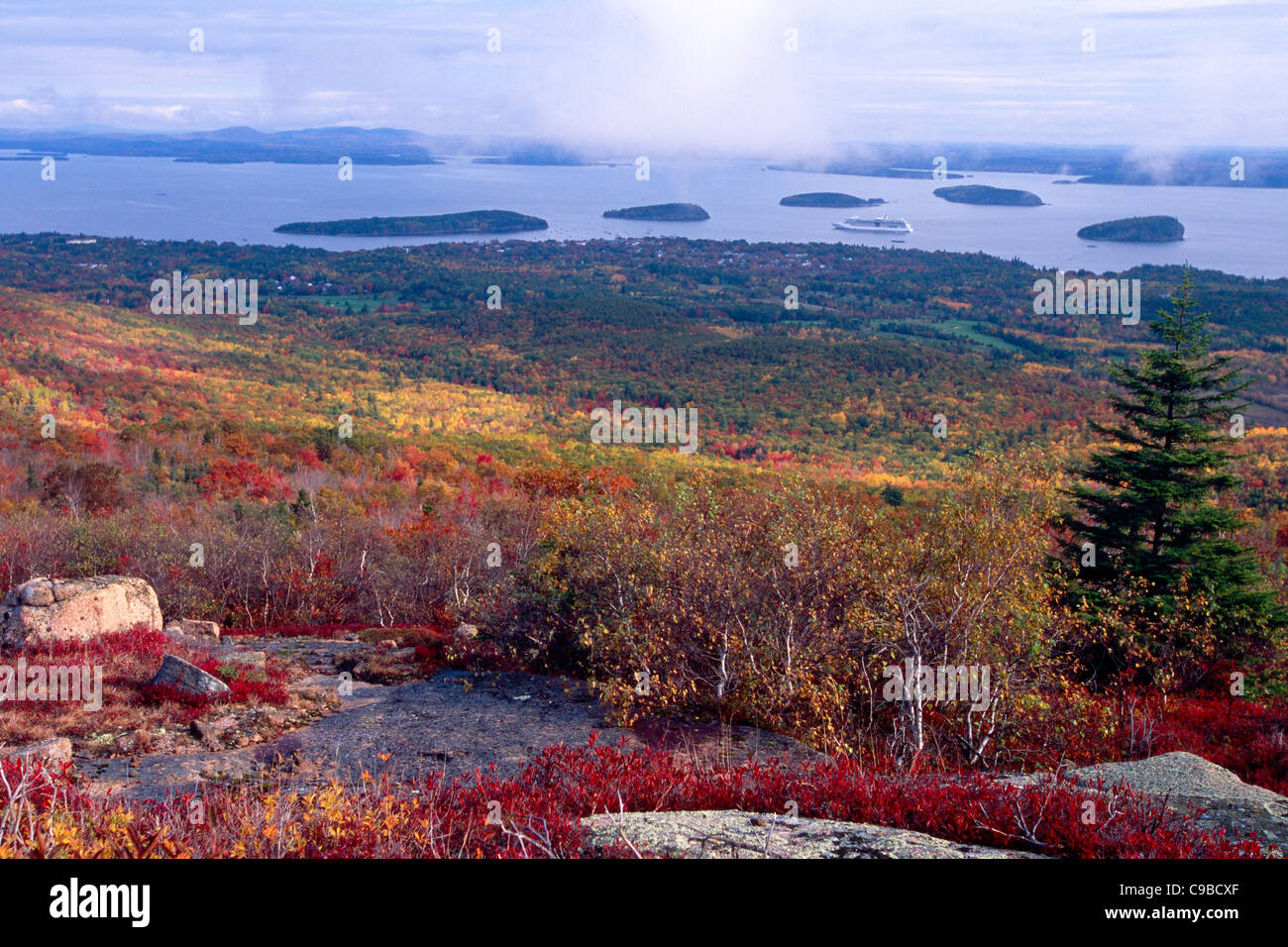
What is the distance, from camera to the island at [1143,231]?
137 m

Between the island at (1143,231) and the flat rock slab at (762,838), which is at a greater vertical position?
the island at (1143,231)

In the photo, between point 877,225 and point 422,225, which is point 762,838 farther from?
point 877,225

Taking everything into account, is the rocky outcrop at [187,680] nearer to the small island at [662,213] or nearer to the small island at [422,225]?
the small island at [422,225]

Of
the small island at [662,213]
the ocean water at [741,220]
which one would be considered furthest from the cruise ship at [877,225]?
the small island at [662,213]

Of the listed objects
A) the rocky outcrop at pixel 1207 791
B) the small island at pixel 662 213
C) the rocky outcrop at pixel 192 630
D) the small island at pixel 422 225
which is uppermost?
the small island at pixel 662 213

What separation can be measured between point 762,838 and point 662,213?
179402mm

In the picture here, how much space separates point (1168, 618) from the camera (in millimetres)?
12398

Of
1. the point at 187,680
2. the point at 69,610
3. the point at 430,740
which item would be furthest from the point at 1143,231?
the point at 187,680

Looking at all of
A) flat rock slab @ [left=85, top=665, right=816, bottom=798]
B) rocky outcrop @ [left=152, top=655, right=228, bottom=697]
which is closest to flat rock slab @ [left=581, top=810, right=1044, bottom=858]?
flat rock slab @ [left=85, top=665, right=816, bottom=798]

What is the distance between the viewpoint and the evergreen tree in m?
13.5

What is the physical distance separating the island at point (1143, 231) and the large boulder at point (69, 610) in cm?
15648

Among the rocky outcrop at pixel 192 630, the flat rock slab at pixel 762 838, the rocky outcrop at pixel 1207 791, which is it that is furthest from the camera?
the rocky outcrop at pixel 192 630
